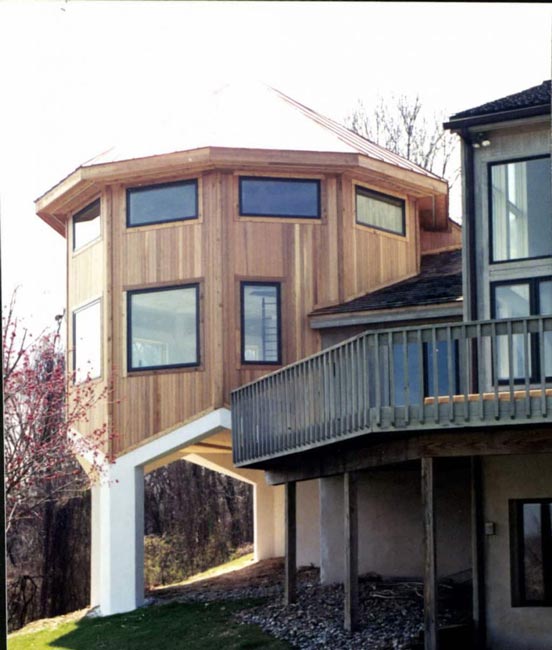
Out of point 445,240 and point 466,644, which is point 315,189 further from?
A: point 466,644

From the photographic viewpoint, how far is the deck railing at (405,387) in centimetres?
1447

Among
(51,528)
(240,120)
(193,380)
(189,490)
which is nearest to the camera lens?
(193,380)

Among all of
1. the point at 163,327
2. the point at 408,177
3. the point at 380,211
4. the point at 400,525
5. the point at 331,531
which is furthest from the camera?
the point at 380,211

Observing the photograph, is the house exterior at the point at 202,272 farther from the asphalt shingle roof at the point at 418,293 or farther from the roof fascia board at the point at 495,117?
the roof fascia board at the point at 495,117

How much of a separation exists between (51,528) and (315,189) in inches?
562

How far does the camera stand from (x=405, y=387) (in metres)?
14.8

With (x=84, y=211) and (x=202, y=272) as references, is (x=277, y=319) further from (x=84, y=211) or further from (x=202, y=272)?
(x=84, y=211)

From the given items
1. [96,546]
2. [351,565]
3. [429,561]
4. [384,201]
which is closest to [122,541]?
[96,546]

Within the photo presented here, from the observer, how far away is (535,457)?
53.7ft

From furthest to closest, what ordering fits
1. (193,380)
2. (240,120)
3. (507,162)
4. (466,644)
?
(240,120), (193,380), (507,162), (466,644)

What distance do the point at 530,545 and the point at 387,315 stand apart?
661cm

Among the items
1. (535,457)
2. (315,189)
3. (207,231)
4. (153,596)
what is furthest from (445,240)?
(535,457)

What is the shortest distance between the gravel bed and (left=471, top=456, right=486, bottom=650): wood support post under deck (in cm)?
39

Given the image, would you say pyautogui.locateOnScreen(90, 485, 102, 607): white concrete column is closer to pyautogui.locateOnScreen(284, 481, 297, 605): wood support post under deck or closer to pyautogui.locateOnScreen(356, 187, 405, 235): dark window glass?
pyautogui.locateOnScreen(284, 481, 297, 605): wood support post under deck
